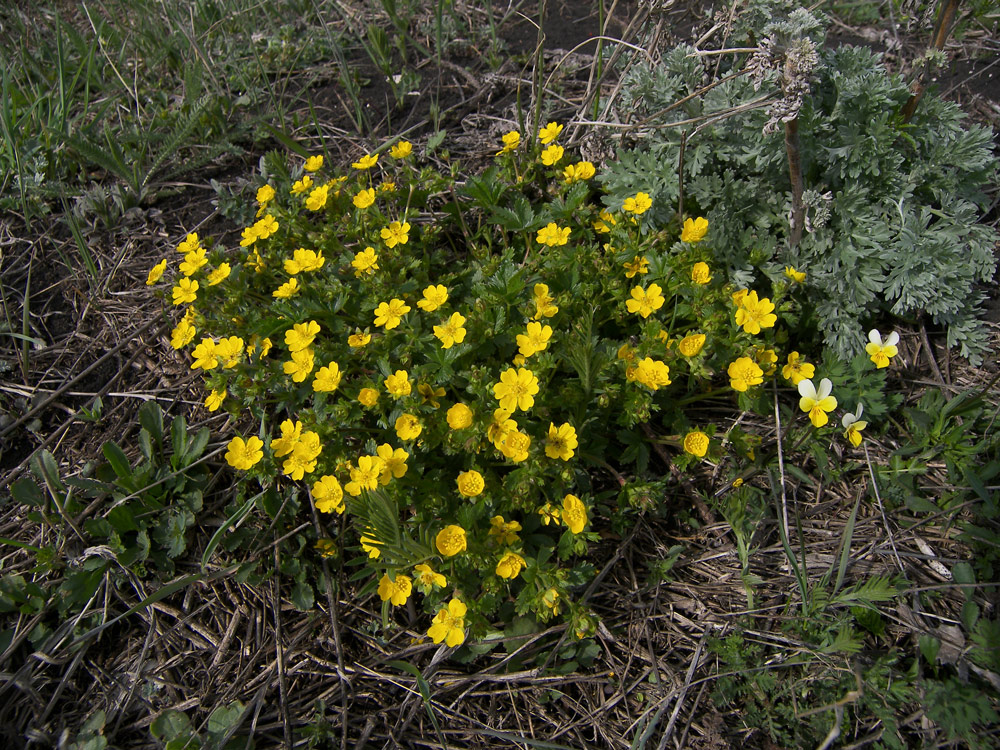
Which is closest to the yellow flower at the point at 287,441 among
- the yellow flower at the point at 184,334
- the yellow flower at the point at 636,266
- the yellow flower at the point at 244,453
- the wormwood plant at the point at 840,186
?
the yellow flower at the point at 244,453

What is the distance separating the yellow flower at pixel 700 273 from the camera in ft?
8.25

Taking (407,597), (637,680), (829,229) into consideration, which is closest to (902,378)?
(829,229)

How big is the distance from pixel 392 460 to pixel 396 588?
44 cm

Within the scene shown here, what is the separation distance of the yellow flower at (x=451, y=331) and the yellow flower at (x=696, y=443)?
923mm

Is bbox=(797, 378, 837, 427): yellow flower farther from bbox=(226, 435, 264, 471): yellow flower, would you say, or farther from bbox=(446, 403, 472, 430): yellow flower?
bbox=(226, 435, 264, 471): yellow flower

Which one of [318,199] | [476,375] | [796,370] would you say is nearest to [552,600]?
[476,375]

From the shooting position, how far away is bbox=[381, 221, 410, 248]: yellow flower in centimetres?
270

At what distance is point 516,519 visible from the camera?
2471mm

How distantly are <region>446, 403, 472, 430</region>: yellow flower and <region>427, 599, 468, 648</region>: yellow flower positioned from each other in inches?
23.1

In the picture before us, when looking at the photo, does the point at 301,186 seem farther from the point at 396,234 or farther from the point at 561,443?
the point at 561,443

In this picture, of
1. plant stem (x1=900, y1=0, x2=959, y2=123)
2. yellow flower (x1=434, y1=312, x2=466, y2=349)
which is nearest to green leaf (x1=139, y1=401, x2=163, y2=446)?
yellow flower (x1=434, y1=312, x2=466, y2=349)

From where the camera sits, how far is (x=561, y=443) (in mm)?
2170

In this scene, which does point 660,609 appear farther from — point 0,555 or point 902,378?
point 0,555

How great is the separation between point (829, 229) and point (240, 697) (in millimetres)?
2983
